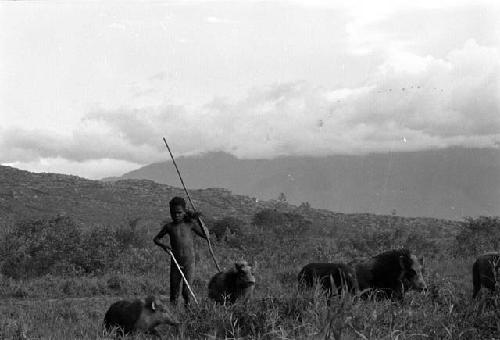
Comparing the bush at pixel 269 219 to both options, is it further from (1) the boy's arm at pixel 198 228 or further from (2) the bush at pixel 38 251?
(1) the boy's arm at pixel 198 228

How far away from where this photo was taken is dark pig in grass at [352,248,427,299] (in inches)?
414

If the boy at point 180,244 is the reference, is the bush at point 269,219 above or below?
below

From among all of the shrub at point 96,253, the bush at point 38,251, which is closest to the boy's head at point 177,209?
the shrub at point 96,253

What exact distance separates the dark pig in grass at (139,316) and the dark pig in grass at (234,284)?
138 centimetres

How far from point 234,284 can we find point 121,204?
55.6m

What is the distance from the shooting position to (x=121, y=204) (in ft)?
212

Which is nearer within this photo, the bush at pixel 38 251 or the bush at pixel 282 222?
the bush at pixel 38 251

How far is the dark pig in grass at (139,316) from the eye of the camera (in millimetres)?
8812

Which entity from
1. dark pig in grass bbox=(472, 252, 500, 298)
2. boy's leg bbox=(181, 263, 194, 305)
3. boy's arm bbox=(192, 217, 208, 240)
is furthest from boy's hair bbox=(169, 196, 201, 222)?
dark pig in grass bbox=(472, 252, 500, 298)

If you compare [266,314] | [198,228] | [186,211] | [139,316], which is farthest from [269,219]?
[266,314]

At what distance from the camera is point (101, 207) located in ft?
198

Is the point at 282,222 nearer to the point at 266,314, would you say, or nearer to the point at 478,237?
the point at 478,237

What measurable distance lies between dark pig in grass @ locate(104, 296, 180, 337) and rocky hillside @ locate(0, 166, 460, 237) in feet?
131

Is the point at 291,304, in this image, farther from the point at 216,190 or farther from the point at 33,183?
the point at 216,190
